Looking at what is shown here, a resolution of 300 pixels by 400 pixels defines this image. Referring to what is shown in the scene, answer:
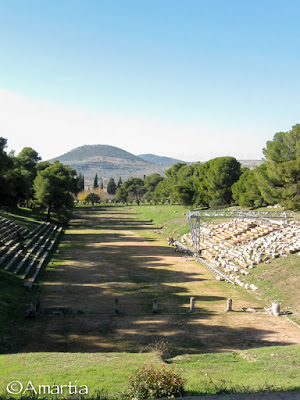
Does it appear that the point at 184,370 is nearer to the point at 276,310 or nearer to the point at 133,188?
the point at 276,310

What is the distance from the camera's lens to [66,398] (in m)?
7.95

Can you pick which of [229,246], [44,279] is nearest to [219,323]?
[44,279]

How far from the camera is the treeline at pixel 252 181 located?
42531 mm

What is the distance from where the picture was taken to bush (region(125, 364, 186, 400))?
299 inches

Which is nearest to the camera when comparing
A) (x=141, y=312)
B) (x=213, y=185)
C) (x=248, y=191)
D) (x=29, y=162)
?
(x=141, y=312)

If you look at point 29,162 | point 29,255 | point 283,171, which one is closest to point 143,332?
point 29,255

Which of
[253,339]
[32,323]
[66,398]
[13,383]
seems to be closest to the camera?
[66,398]

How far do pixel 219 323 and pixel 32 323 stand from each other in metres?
9.03

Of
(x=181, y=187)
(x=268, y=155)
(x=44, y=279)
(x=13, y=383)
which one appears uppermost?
(x=268, y=155)

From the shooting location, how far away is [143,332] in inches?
632

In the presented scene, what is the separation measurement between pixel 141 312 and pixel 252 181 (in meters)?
39.3

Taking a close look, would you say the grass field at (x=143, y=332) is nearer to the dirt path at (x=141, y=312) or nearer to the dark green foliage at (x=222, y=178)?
the dirt path at (x=141, y=312)

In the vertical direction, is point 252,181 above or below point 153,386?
above

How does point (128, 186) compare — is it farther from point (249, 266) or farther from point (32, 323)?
point (32, 323)
